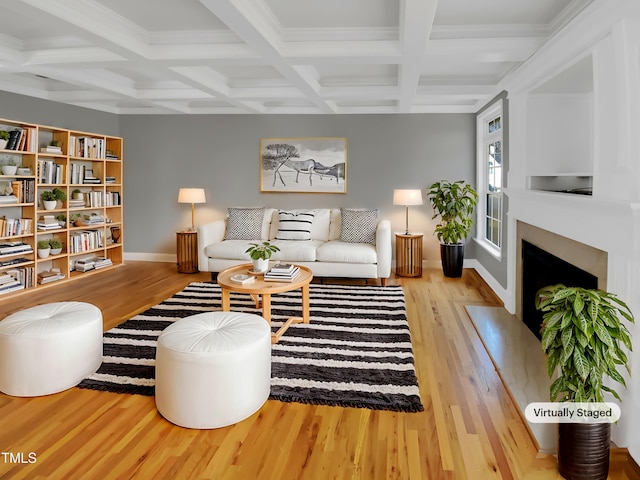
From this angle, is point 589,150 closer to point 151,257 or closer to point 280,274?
point 280,274

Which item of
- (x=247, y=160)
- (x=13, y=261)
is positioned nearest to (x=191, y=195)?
(x=247, y=160)

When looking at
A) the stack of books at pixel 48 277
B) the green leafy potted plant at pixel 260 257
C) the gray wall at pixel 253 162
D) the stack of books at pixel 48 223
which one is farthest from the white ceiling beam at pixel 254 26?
the stack of books at pixel 48 277

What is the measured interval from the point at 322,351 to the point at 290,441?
1147 millimetres

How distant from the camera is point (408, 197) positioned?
597cm

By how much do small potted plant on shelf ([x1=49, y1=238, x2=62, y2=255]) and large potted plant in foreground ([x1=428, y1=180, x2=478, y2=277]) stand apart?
4719 mm

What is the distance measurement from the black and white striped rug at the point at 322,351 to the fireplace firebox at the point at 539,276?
1.04m

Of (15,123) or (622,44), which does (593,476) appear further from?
(15,123)

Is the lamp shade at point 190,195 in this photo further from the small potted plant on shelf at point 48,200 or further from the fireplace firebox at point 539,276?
the fireplace firebox at point 539,276

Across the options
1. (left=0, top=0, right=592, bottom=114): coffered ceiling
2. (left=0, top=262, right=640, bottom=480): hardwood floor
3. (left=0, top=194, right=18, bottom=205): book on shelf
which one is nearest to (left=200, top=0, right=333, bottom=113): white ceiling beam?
(left=0, top=0, right=592, bottom=114): coffered ceiling

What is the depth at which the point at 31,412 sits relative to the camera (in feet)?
7.88

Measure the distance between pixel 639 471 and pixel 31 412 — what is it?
9.71 ft

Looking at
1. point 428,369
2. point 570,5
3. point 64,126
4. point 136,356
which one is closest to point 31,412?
point 136,356

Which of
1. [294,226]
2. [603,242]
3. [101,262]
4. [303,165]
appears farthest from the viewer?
[303,165]

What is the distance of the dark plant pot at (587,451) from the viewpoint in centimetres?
184
